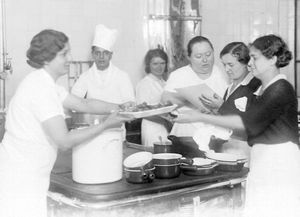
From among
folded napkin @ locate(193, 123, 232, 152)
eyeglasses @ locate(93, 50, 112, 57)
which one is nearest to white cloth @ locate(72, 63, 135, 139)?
eyeglasses @ locate(93, 50, 112, 57)

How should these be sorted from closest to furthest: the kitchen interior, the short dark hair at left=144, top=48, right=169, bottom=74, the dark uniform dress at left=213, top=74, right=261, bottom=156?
the kitchen interior < the dark uniform dress at left=213, top=74, right=261, bottom=156 < the short dark hair at left=144, top=48, right=169, bottom=74

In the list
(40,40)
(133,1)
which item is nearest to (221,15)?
(133,1)

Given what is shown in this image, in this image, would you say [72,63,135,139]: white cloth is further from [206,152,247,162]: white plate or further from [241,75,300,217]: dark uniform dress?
[241,75,300,217]: dark uniform dress

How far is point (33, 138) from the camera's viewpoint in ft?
6.73

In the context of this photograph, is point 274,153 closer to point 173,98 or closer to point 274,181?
point 274,181

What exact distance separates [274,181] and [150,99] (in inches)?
76.7

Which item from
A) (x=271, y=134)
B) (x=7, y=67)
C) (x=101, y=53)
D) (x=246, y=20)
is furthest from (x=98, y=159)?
(x=246, y=20)

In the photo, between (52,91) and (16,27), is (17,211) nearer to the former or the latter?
(52,91)

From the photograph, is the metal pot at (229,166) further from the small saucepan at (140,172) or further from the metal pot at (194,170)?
the small saucepan at (140,172)

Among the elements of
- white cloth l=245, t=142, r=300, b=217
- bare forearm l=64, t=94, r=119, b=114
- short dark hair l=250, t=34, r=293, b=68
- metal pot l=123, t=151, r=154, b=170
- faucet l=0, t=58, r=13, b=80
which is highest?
short dark hair l=250, t=34, r=293, b=68

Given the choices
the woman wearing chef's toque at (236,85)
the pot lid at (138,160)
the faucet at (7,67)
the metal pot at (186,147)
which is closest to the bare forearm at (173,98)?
the woman wearing chef's toque at (236,85)

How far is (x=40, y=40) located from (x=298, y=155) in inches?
54.0

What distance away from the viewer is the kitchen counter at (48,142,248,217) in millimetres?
1921

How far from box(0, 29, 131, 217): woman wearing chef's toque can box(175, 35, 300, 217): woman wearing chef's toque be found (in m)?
0.65
